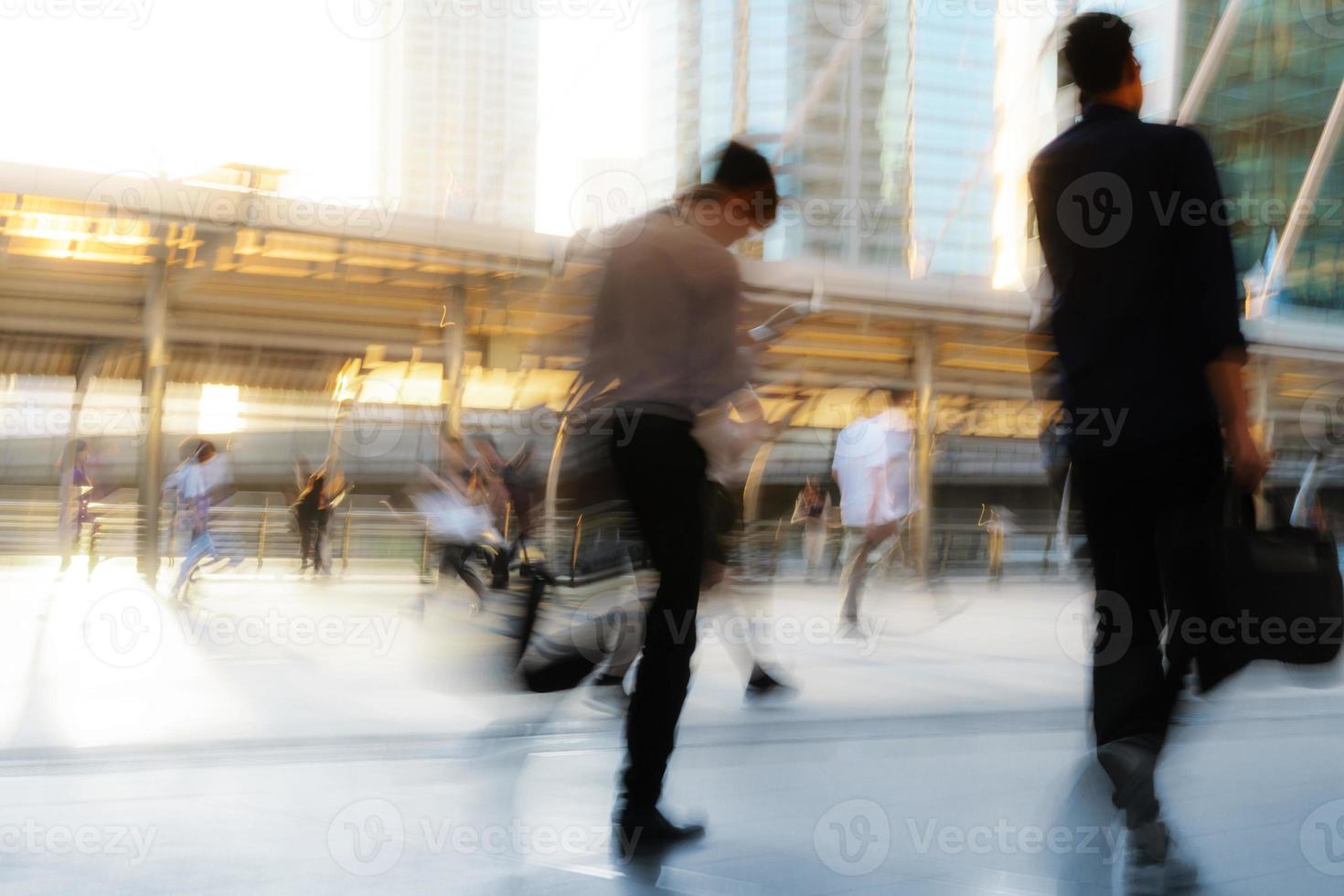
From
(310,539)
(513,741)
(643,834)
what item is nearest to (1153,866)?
(643,834)

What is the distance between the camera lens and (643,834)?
315 centimetres

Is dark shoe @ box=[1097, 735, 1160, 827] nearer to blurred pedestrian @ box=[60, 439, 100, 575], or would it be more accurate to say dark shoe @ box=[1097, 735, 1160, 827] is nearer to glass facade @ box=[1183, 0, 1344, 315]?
blurred pedestrian @ box=[60, 439, 100, 575]

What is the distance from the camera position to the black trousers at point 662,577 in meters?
3.22

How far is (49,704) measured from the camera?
5754 millimetres

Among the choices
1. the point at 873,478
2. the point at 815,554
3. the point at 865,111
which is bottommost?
the point at 815,554

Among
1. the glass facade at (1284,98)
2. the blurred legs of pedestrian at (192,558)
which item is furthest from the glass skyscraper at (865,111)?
the blurred legs of pedestrian at (192,558)

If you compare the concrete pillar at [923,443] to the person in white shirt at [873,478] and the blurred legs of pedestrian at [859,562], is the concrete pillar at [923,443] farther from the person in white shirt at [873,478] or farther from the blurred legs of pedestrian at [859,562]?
the person in white shirt at [873,478]

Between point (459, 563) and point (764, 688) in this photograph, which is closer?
point (764, 688)

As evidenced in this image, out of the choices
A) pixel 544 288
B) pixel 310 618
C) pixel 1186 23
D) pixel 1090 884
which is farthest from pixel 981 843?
pixel 1186 23

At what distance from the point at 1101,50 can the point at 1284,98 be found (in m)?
33.5

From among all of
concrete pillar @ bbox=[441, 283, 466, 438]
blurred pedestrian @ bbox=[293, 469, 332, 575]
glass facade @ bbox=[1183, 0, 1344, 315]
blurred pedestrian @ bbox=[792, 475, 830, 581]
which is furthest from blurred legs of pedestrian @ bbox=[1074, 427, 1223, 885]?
glass facade @ bbox=[1183, 0, 1344, 315]

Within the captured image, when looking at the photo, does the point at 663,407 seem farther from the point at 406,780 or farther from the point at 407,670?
the point at 407,670

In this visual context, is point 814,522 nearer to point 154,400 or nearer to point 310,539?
point 310,539

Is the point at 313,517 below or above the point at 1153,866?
below
